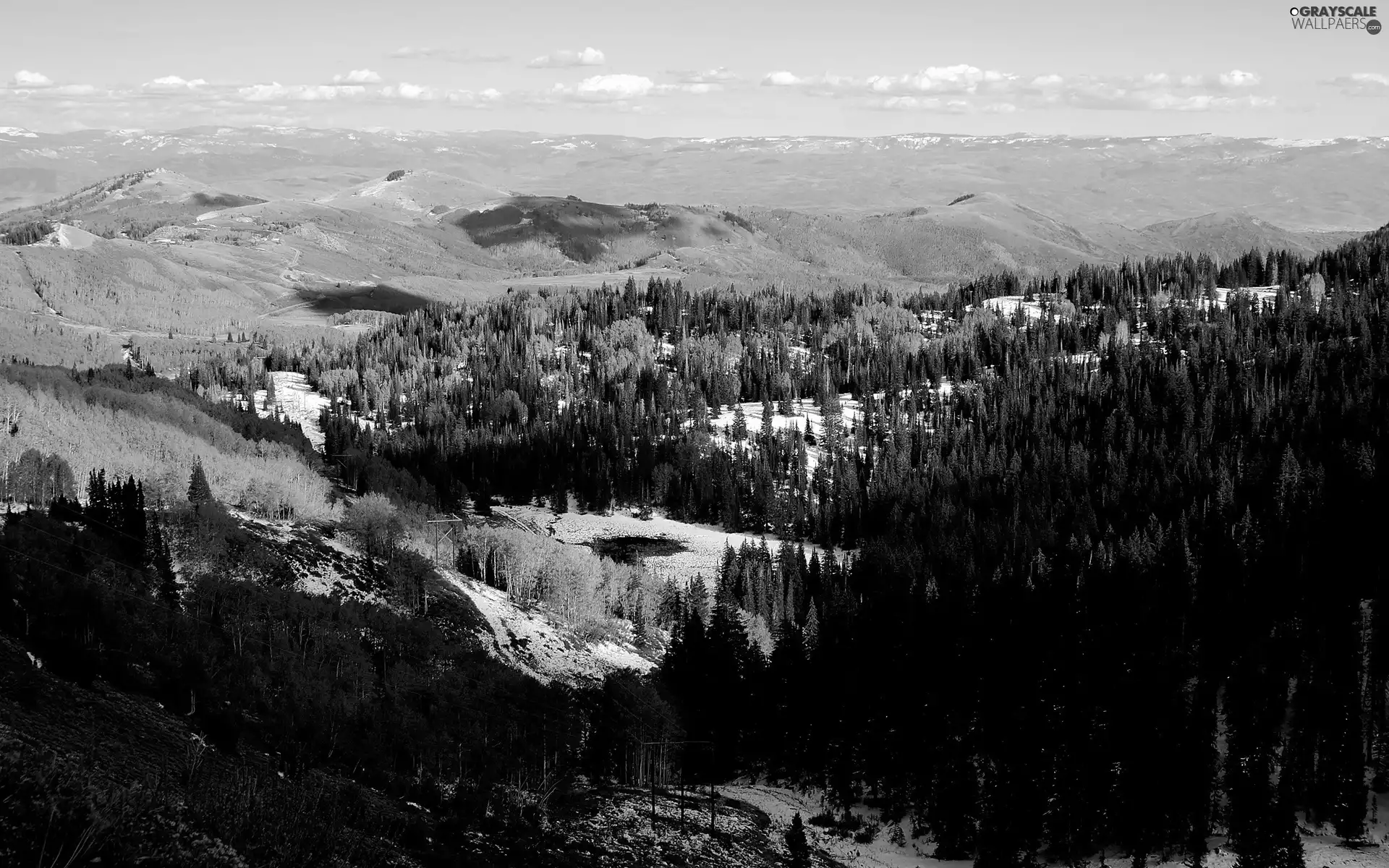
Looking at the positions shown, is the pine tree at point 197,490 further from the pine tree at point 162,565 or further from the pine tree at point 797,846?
the pine tree at point 797,846

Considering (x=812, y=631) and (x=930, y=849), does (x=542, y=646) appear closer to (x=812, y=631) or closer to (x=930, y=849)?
(x=812, y=631)

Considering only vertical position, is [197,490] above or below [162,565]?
above

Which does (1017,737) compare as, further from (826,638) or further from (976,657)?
(826,638)

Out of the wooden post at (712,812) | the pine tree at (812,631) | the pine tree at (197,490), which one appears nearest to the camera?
the wooden post at (712,812)

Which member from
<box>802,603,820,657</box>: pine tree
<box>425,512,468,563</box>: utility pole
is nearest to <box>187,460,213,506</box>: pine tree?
<box>425,512,468,563</box>: utility pole

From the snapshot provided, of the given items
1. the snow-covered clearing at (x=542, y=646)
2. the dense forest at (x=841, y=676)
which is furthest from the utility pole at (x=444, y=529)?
the snow-covered clearing at (x=542, y=646)

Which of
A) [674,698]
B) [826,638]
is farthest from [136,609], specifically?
[826,638]

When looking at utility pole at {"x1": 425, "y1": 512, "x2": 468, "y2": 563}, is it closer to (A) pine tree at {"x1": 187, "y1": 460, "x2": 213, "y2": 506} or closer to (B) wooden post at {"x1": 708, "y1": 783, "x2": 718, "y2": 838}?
(A) pine tree at {"x1": 187, "y1": 460, "x2": 213, "y2": 506}

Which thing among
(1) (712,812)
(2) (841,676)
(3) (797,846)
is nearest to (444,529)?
(2) (841,676)
